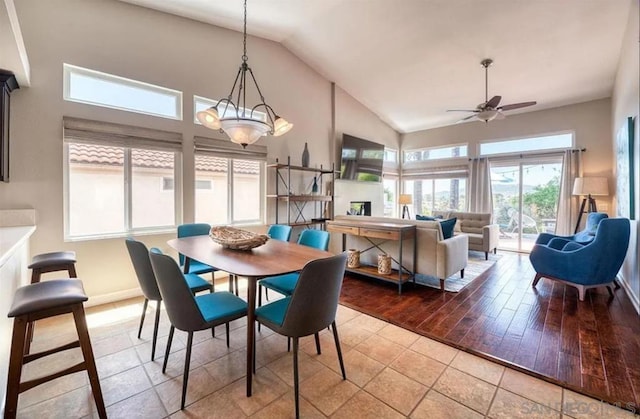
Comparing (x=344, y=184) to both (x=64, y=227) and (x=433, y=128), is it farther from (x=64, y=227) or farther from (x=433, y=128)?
(x=64, y=227)

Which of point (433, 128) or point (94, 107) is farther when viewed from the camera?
point (433, 128)

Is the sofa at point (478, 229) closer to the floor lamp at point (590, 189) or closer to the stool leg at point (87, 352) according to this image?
the floor lamp at point (590, 189)

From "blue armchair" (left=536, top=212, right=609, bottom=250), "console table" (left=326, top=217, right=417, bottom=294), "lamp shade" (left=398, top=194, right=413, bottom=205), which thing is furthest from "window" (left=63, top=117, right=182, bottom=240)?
"lamp shade" (left=398, top=194, right=413, bottom=205)

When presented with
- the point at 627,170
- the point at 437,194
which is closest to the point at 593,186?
the point at 627,170

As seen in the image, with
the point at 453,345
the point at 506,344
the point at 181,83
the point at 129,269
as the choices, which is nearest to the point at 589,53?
the point at 506,344

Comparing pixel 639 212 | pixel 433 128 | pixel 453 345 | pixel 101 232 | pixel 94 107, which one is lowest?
pixel 453 345

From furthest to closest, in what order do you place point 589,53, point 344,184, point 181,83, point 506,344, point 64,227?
point 344,184
point 589,53
point 181,83
point 64,227
point 506,344

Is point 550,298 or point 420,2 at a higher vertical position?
point 420,2

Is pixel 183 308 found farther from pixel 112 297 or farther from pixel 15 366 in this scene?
pixel 112 297

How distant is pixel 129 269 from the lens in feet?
11.0

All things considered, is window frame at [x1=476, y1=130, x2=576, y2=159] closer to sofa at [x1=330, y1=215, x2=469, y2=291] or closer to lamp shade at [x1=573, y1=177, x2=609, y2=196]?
lamp shade at [x1=573, y1=177, x2=609, y2=196]

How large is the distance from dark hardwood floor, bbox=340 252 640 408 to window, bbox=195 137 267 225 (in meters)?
2.01

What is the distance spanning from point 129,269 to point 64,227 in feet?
2.59

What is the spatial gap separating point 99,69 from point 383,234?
12.5 ft
